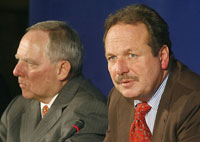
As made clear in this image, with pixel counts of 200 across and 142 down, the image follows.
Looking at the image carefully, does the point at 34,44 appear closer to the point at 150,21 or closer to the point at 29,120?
the point at 29,120

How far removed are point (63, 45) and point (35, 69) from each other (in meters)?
0.21

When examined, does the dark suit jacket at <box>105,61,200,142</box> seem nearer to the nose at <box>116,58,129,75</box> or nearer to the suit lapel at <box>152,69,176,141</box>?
the suit lapel at <box>152,69,176,141</box>

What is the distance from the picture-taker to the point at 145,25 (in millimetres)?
1720

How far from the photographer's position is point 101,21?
113 inches

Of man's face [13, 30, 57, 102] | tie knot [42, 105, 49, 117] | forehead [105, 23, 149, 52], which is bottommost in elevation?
tie knot [42, 105, 49, 117]

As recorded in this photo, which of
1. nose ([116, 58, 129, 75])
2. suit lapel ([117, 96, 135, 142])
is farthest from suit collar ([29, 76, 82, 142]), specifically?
nose ([116, 58, 129, 75])

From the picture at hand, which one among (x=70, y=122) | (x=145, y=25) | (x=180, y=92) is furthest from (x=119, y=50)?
(x=70, y=122)

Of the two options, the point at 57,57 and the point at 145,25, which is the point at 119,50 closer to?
the point at 145,25

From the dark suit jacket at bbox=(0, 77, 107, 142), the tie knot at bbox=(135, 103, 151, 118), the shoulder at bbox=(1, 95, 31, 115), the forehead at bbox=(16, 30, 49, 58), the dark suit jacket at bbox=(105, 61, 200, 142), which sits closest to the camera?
the dark suit jacket at bbox=(105, 61, 200, 142)

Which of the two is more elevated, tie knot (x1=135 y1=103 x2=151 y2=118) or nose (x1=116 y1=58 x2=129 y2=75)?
nose (x1=116 y1=58 x2=129 y2=75)

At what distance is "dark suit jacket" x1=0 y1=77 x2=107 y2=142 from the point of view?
2176mm

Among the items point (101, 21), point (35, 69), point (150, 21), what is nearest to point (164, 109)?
point (150, 21)

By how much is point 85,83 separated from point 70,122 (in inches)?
12.1

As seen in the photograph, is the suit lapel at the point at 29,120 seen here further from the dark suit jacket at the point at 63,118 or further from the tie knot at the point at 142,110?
the tie knot at the point at 142,110
